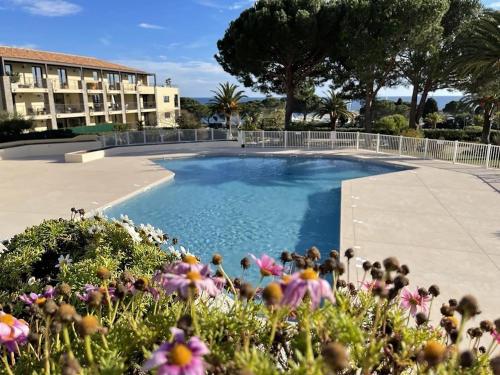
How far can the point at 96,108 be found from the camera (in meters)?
39.2

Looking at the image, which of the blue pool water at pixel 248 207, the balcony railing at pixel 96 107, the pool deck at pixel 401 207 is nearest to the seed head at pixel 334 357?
the pool deck at pixel 401 207

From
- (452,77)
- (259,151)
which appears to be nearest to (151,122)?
(259,151)

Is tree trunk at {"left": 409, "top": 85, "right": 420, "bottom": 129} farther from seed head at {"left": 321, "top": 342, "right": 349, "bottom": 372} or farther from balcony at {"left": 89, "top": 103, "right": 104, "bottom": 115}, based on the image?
balcony at {"left": 89, "top": 103, "right": 104, "bottom": 115}

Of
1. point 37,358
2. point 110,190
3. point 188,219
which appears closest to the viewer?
point 37,358

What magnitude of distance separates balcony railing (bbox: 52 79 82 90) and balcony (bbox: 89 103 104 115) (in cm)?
203

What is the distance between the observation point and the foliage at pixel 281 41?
73.3 ft

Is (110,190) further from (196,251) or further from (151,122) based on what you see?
(151,122)

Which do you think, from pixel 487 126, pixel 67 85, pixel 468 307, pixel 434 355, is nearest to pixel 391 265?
pixel 468 307

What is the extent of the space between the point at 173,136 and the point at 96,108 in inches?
774

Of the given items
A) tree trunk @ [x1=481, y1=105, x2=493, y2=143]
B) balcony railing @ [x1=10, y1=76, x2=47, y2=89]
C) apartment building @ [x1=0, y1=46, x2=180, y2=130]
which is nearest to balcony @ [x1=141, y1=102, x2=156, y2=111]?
apartment building @ [x1=0, y1=46, x2=180, y2=130]

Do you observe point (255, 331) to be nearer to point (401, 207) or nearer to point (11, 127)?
point (401, 207)

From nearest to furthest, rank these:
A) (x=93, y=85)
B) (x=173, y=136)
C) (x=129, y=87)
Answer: (x=173, y=136) → (x=93, y=85) → (x=129, y=87)

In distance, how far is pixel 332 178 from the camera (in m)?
15.3

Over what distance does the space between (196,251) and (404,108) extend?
139 ft
